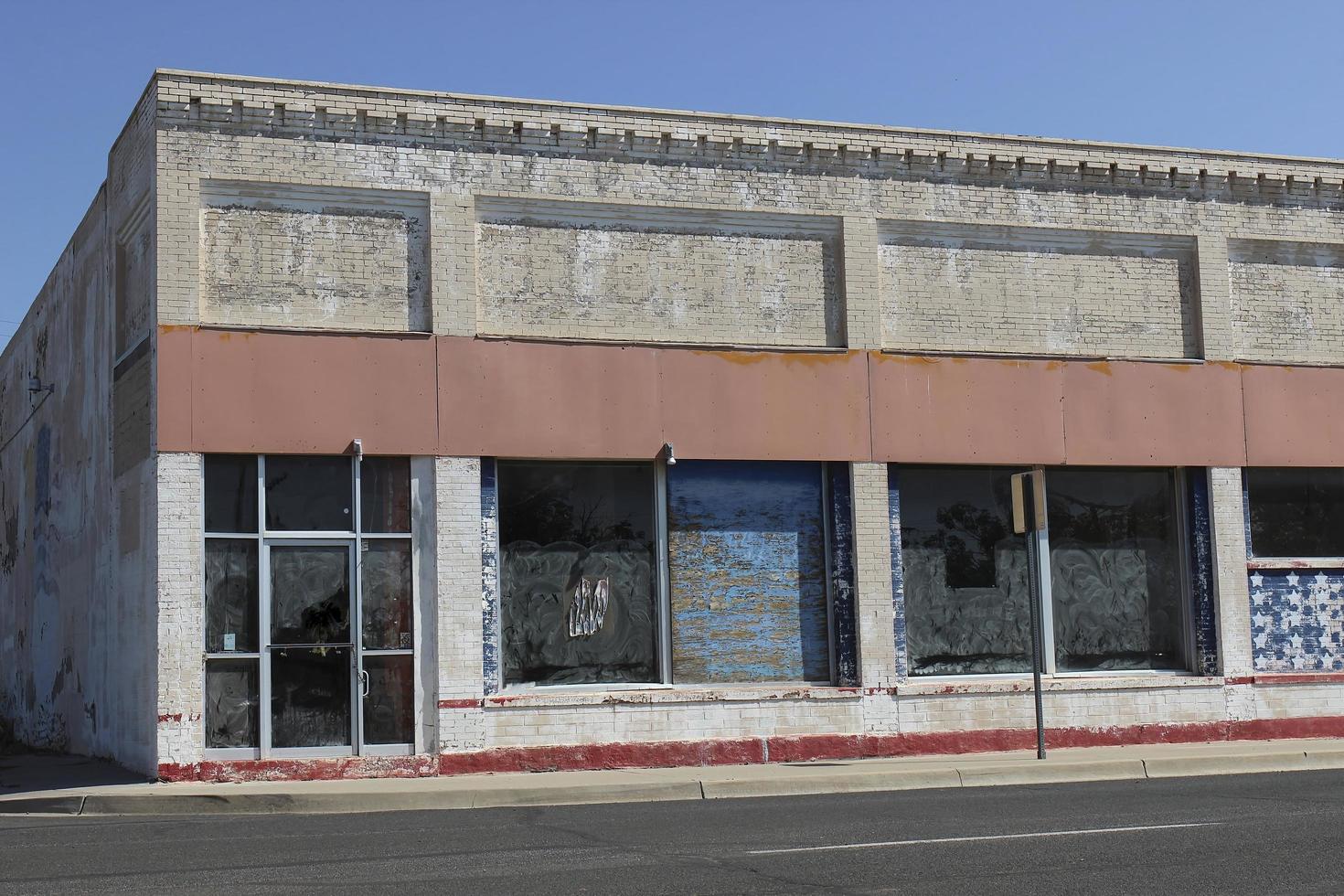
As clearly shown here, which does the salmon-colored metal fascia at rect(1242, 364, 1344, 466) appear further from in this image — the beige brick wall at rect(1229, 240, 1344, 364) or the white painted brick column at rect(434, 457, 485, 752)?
the white painted brick column at rect(434, 457, 485, 752)

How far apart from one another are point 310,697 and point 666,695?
3833 mm

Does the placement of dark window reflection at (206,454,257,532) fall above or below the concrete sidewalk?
above

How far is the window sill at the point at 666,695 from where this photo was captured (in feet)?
53.1

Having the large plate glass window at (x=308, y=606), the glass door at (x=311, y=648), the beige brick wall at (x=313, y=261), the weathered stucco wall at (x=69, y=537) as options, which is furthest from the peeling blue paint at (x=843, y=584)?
the weathered stucco wall at (x=69, y=537)

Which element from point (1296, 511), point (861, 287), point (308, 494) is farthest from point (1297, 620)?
point (308, 494)

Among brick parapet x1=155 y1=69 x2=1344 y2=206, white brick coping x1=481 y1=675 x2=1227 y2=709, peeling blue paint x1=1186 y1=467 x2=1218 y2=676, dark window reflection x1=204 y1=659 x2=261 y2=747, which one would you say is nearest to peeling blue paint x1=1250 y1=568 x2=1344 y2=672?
peeling blue paint x1=1186 y1=467 x2=1218 y2=676

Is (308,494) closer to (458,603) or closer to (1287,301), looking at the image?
(458,603)

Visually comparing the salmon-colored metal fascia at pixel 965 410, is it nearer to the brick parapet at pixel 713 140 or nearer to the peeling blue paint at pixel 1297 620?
the brick parapet at pixel 713 140

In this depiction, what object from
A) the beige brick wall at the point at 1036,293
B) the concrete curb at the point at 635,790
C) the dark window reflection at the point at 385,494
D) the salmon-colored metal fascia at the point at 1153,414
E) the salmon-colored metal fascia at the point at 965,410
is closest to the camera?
the concrete curb at the point at 635,790

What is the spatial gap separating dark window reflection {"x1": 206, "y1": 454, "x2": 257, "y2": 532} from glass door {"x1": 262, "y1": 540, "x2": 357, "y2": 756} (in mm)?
414

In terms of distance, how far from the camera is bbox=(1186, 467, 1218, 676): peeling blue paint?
1858 cm

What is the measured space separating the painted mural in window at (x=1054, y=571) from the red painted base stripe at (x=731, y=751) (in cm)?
88

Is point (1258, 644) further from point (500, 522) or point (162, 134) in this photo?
point (162, 134)

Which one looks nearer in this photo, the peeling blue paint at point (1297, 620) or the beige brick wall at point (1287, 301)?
the peeling blue paint at point (1297, 620)
